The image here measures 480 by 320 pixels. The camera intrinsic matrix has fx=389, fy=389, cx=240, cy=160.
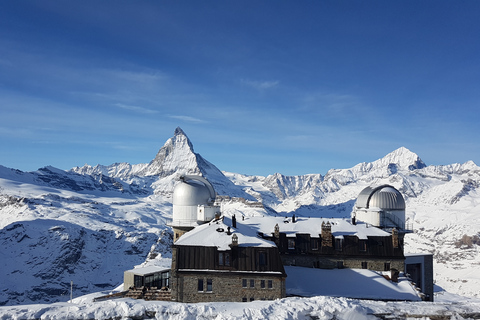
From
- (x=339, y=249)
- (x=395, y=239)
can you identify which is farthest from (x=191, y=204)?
(x=395, y=239)

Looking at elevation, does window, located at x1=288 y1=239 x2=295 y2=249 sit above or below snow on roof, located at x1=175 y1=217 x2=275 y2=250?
below

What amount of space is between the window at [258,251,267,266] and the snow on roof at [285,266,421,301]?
4947 millimetres

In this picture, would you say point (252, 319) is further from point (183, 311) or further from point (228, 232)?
point (228, 232)

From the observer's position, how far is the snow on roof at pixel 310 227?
157ft

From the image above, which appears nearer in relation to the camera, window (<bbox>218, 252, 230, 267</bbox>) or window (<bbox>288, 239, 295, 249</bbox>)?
window (<bbox>218, 252, 230, 267</bbox>)

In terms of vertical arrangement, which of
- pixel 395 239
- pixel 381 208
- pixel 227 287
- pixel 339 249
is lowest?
pixel 227 287

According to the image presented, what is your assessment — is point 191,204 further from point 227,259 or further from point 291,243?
point 227,259

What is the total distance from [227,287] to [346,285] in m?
14.1

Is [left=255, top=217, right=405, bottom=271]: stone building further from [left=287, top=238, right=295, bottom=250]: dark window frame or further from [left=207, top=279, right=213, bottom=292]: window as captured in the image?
[left=207, top=279, right=213, bottom=292]: window

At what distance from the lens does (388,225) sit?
185ft

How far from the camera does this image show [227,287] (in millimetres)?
35812

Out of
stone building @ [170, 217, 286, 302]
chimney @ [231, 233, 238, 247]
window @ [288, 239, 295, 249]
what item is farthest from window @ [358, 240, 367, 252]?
chimney @ [231, 233, 238, 247]

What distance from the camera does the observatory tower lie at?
187ft

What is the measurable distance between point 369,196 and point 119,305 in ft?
142
